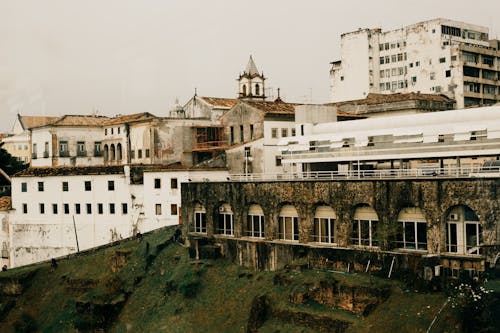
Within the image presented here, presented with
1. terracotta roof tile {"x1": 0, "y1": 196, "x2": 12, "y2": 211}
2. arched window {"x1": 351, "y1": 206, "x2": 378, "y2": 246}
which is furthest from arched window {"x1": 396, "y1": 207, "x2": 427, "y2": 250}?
terracotta roof tile {"x1": 0, "y1": 196, "x2": 12, "y2": 211}

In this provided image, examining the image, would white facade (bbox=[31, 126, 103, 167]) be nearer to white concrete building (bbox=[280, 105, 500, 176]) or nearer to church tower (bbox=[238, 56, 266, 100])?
church tower (bbox=[238, 56, 266, 100])

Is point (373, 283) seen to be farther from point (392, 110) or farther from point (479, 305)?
point (392, 110)

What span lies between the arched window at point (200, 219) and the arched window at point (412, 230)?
705 inches

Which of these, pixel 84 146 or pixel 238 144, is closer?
pixel 238 144

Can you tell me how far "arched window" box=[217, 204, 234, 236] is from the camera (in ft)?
180

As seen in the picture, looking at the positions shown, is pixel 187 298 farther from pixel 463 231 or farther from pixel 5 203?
pixel 5 203

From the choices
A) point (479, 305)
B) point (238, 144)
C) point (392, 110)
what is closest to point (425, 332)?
point (479, 305)

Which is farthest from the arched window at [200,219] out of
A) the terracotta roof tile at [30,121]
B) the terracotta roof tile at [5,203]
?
the terracotta roof tile at [30,121]

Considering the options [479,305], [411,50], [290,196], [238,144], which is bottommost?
[479,305]

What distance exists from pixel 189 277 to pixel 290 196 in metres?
9.66

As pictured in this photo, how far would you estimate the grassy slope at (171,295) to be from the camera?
3991 cm

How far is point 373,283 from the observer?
42562 millimetres

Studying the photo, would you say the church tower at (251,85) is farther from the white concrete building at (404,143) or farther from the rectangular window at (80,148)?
the white concrete building at (404,143)

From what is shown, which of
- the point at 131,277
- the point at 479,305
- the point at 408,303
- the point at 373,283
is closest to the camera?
the point at 479,305
